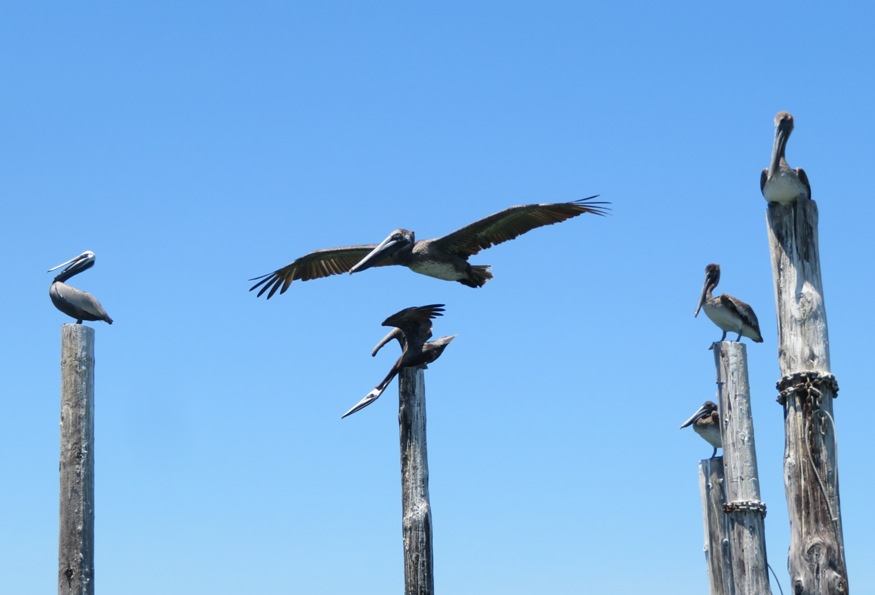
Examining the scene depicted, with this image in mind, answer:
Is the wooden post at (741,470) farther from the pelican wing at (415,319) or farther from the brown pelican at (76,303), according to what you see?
the brown pelican at (76,303)

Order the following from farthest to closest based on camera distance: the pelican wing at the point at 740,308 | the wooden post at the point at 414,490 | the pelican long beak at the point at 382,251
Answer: the pelican wing at the point at 740,308, the pelican long beak at the point at 382,251, the wooden post at the point at 414,490

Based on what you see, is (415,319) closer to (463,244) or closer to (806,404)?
(463,244)

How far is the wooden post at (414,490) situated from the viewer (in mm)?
8844

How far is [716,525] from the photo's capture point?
1202 cm

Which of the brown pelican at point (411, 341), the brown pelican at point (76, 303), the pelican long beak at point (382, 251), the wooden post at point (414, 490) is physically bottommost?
the wooden post at point (414, 490)

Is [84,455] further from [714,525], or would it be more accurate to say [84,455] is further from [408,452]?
[714,525]

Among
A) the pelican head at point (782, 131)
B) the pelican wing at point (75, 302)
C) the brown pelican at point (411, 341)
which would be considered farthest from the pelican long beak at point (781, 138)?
the pelican wing at point (75, 302)

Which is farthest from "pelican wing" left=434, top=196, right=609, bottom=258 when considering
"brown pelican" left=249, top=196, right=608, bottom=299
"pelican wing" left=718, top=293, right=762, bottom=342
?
"pelican wing" left=718, top=293, right=762, bottom=342

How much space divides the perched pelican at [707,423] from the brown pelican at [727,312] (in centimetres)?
104

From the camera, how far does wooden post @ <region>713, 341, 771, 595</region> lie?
10781 millimetres

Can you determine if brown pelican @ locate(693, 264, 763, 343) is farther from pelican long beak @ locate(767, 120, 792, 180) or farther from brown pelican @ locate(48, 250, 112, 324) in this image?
brown pelican @ locate(48, 250, 112, 324)

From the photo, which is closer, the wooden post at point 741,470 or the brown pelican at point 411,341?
the brown pelican at point 411,341

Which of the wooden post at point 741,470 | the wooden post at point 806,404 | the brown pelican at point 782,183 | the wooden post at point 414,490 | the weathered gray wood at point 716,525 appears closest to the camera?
the wooden post at point 806,404

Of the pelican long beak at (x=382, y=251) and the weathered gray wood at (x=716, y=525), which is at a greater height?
the pelican long beak at (x=382, y=251)
